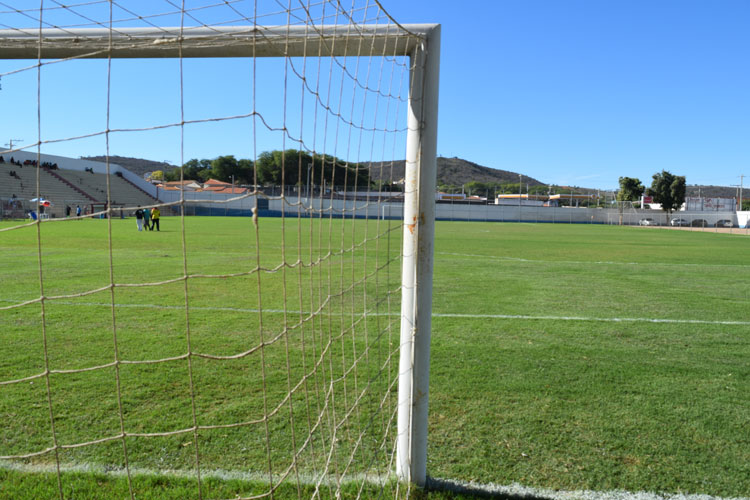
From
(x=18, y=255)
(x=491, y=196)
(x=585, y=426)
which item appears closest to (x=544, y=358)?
(x=585, y=426)

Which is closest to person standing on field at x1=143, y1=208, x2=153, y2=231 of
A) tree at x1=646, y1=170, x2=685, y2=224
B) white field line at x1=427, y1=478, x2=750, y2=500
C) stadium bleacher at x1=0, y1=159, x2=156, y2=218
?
stadium bleacher at x1=0, y1=159, x2=156, y2=218

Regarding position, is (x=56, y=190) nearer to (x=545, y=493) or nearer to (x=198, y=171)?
(x=545, y=493)

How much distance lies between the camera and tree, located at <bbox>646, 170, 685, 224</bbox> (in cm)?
6700

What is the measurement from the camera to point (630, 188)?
79.5 meters

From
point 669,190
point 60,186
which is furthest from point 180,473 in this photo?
point 669,190

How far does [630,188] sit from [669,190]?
12.1 meters

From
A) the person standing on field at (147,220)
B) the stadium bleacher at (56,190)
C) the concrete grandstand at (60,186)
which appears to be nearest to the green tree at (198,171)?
the concrete grandstand at (60,186)

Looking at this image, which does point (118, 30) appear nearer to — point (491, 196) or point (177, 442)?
point (177, 442)

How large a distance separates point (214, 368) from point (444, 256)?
955 cm

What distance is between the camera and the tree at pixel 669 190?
67.0 meters

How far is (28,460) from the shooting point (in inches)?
106

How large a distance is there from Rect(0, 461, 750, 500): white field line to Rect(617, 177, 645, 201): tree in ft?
278

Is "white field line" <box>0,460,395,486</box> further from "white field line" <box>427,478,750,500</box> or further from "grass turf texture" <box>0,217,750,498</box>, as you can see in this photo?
"white field line" <box>427,478,750,500</box>

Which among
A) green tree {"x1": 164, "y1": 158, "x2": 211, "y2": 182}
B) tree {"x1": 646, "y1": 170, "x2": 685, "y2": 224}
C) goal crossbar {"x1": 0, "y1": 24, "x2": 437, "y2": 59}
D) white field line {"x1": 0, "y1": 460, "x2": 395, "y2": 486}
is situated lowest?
white field line {"x1": 0, "y1": 460, "x2": 395, "y2": 486}
